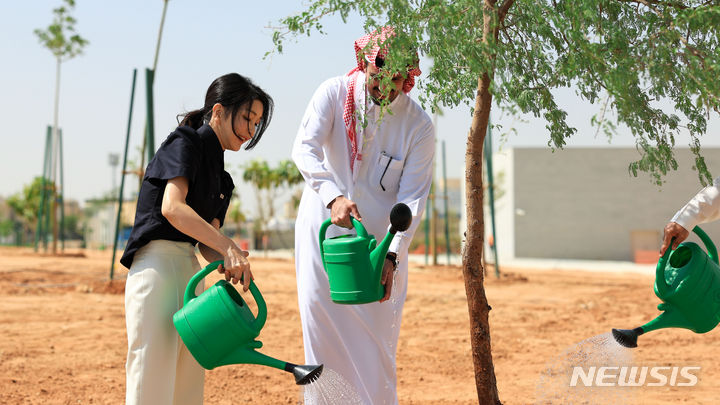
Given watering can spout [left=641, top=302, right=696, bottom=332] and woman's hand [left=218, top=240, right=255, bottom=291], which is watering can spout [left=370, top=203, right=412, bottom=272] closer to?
woman's hand [left=218, top=240, right=255, bottom=291]

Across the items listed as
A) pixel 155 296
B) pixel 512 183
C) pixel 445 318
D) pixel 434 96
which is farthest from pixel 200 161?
pixel 512 183

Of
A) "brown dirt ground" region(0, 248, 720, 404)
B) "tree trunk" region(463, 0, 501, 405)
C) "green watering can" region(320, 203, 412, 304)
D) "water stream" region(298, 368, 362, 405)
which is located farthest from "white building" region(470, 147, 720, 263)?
"green watering can" region(320, 203, 412, 304)

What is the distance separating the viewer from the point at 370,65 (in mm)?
2926

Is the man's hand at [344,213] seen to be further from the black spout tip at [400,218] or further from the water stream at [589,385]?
the water stream at [589,385]

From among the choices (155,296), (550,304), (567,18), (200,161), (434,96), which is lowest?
(550,304)

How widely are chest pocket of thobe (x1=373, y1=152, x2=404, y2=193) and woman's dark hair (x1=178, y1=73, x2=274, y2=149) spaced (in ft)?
1.92

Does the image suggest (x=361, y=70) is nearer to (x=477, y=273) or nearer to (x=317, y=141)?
(x=317, y=141)

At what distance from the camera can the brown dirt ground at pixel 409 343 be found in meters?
4.81

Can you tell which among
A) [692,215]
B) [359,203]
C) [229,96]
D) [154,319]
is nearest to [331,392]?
[359,203]

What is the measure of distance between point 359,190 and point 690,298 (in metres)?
1.43

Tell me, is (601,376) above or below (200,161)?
below

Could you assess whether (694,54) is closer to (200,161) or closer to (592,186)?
(200,161)

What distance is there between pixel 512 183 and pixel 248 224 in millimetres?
23088

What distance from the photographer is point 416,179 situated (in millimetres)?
3037
